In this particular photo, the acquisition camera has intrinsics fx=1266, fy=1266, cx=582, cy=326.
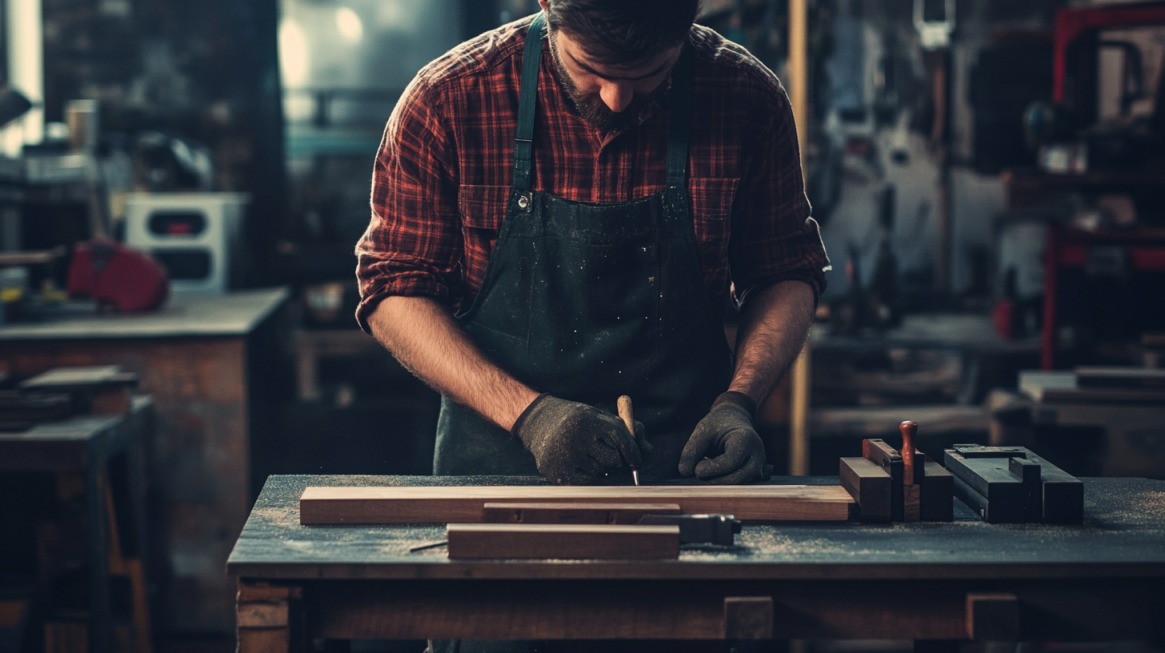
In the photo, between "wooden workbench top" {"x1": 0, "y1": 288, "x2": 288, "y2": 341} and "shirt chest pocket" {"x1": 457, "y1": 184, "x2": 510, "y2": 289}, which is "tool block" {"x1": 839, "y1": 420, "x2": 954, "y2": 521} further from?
"wooden workbench top" {"x1": 0, "y1": 288, "x2": 288, "y2": 341}

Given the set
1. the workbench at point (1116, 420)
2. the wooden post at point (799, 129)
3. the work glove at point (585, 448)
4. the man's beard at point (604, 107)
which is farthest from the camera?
the wooden post at point (799, 129)

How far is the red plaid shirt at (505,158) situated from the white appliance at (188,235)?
2937 mm

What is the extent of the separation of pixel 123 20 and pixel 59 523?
3.39 metres

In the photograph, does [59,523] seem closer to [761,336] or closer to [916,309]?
[761,336]

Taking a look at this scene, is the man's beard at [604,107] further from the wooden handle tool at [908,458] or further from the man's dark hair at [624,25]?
the wooden handle tool at [908,458]

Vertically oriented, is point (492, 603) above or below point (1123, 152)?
below

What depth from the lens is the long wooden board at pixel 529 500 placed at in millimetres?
1794

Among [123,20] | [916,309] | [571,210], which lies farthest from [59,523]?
[916,309]

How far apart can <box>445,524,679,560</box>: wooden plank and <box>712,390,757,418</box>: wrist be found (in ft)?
1.80

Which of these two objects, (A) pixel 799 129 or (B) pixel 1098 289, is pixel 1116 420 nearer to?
(A) pixel 799 129

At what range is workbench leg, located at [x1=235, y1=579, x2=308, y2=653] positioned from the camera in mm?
1583

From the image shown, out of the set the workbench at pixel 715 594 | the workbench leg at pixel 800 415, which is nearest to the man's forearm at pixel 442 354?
the workbench at pixel 715 594

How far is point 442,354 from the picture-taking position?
2.22m

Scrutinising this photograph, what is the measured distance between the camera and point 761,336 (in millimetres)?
2359
